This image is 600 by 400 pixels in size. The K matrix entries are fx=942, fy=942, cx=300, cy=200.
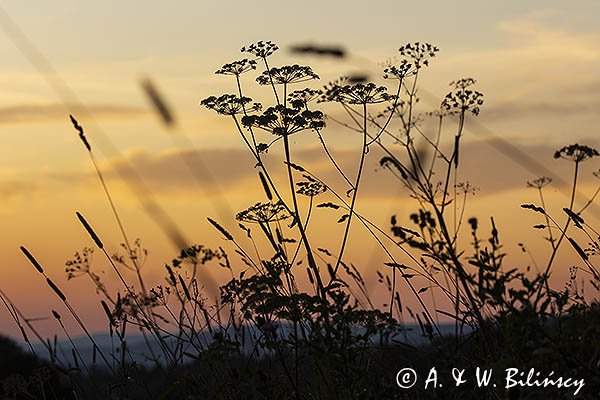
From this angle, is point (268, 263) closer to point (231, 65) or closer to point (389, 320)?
point (389, 320)

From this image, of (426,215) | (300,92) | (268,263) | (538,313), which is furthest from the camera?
(300,92)

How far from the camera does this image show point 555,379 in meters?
4.50

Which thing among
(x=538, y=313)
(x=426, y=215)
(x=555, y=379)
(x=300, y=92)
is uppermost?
(x=300, y=92)

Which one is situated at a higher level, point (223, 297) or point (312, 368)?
point (223, 297)

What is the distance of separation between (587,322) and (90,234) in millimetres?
2930

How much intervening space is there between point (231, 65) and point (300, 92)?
763 mm

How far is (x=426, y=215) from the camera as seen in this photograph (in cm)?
507

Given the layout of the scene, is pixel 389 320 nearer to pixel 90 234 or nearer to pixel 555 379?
pixel 555 379

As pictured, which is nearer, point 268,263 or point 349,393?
point 349,393

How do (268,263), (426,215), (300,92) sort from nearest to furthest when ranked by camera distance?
(426,215), (268,263), (300,92)

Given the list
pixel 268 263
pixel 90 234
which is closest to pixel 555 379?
pixel 268 263

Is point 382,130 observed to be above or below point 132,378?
above

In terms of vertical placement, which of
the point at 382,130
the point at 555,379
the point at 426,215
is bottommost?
the point at 555,379

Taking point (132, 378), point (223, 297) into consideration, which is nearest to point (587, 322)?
point (223, 297)
